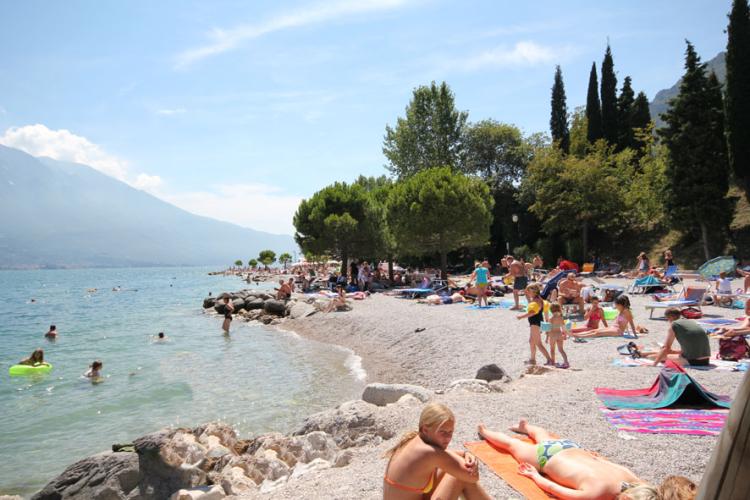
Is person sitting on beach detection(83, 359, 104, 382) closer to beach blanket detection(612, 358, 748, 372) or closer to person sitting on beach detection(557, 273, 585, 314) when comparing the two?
person sitting on beach detection(557, 273, 585, 314)

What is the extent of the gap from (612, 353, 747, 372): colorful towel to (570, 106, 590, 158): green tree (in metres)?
32.8

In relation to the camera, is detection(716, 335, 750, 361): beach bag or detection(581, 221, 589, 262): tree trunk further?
detection(581, 221, 589, 262): tree trunk

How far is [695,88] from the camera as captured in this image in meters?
27.3

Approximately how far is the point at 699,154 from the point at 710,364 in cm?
2267

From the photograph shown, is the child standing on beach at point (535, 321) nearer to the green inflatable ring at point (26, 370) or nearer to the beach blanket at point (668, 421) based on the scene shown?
the beach blanket at point (668, 421)

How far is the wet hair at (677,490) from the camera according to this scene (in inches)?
123

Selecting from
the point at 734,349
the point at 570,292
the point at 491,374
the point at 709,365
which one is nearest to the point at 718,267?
the point at 570,292

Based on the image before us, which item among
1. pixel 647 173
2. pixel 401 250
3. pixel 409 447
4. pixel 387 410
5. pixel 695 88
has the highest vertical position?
pixel 695 88

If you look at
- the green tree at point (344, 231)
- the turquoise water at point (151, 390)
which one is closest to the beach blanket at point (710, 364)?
the turquoise water at point (151, 390)

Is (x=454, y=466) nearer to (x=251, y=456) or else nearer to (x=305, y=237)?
(x=251, y=456)

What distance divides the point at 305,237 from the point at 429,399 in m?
30.1

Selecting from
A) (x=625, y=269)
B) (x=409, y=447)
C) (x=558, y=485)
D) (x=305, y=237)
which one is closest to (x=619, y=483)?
(x=558, y=485)

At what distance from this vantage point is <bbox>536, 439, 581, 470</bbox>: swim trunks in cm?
486

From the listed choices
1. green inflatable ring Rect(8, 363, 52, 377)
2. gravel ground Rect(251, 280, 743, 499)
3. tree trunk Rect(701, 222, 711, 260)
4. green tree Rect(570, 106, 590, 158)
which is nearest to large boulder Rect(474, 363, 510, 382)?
gravel ground Rect(251, 280, 743, 499)
